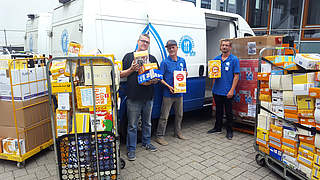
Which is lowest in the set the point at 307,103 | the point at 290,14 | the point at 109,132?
the point at 109,132

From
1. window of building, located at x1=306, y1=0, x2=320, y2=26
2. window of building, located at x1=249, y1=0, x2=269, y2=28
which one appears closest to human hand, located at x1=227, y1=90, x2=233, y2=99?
window of building, located at x1=306, y1=0, x2=320, y2=26

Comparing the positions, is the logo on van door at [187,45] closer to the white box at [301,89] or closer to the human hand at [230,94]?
the human hand at [230,94]

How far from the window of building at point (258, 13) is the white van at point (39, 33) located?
9162mm

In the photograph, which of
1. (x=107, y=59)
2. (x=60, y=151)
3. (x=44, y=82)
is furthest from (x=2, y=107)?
(x=107, y=59)

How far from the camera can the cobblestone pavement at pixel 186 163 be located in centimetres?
323

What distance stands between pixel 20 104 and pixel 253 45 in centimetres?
424

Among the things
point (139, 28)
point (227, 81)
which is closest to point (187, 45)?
point (227, 81)

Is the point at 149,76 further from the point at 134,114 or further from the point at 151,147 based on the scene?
the point at 151,147

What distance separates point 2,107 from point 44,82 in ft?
2.23

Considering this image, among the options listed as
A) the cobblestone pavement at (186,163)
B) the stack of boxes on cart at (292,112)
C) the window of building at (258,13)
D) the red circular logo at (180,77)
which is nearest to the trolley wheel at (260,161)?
the cobblestone pavement at (186,163)

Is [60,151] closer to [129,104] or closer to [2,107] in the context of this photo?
[129,104]

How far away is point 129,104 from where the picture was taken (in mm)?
3641

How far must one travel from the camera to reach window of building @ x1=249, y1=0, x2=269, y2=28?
1113 cm

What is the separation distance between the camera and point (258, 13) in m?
11.5
